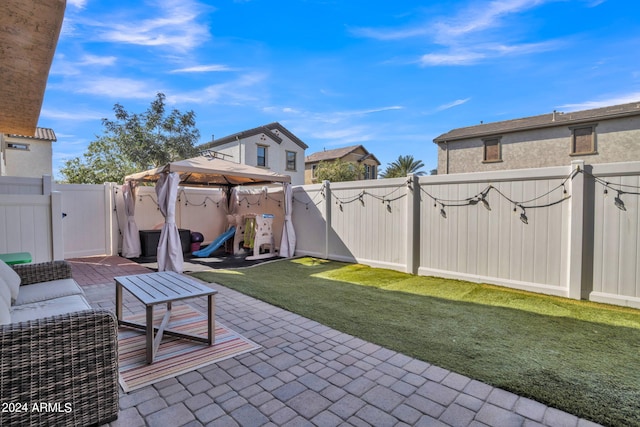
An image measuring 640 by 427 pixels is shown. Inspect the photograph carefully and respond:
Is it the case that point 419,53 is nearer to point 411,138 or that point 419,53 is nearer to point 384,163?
point 411,138

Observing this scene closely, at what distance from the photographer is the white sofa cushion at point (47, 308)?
2379 millimetres

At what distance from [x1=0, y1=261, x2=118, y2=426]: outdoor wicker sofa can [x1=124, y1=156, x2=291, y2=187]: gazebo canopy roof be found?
16.2ft

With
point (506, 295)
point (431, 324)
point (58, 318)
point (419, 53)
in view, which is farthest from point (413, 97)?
point (58, 318)

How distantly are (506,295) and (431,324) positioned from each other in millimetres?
1910

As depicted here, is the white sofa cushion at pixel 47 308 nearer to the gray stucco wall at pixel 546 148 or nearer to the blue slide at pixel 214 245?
the blue slide at pixel 214 245

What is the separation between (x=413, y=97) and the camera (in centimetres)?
1311

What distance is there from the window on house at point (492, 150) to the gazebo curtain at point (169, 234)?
15.7 meters

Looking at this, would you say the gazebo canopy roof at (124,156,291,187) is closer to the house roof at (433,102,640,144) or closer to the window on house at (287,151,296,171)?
the window on house at (287,151,296,171)

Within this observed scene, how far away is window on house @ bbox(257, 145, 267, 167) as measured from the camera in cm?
1762

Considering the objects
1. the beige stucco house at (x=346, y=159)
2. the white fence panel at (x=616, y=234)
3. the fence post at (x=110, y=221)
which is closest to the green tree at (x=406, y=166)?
the beige stucco house at (x=346, y=159)

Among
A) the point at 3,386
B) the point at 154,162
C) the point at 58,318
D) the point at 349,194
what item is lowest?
the point at 3,386

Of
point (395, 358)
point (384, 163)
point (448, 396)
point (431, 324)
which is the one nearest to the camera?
point (448, 396)

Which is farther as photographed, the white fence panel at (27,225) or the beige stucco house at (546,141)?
the beige stucco house at (546,141)

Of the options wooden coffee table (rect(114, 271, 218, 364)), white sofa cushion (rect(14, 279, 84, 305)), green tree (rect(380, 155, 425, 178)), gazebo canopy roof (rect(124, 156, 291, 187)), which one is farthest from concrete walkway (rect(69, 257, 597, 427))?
green tree (rect(380, 155, 425, 178))
